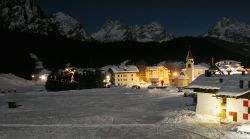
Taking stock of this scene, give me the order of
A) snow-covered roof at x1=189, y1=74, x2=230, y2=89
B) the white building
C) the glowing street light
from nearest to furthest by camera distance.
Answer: snow-covered roof at x1=189, y1=74, x2=230, y2=89 < the white building < the glowing street light

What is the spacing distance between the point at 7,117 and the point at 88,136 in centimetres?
1720

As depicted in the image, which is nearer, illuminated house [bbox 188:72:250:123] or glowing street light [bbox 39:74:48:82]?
illuminated house [bbox 188:72:250:123]

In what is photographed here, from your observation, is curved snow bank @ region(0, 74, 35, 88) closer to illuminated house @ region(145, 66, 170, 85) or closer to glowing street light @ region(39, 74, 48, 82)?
glowing street light @ region(39, 74, 48, 82)

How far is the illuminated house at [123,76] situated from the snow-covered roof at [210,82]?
81.1 meters

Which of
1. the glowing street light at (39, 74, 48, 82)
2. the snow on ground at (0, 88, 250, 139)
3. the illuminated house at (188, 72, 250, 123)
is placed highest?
the glowing street light at (39, 74, 48, 82)

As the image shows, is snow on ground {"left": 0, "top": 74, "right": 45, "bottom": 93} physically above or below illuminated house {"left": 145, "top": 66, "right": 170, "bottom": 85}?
below

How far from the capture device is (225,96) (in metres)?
36.3

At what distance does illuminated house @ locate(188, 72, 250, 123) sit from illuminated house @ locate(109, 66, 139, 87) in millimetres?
81422

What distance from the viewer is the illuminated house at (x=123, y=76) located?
123938 mm

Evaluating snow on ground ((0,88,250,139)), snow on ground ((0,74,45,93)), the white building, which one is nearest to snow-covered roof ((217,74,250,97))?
snow on ground ((0,88,250,139))

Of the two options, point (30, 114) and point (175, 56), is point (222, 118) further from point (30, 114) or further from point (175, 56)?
point (175, 56)

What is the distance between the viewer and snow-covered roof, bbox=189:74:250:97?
34.9 meters

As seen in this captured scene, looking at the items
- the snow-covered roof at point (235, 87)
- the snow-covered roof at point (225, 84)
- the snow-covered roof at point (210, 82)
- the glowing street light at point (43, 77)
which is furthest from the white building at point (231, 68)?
the glowing street light at point (43, 77)

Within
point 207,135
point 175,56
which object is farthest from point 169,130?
point 175,56
